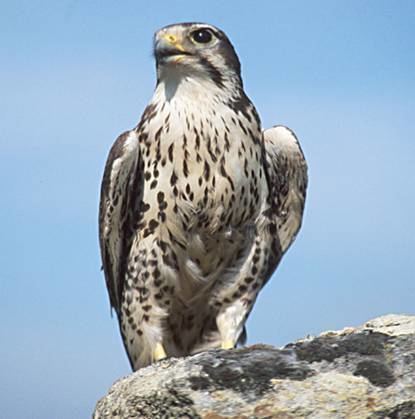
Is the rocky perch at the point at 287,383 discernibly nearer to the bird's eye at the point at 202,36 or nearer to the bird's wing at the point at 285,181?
the bird's wing at the point at 285,181

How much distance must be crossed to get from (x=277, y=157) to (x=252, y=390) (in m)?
3.23

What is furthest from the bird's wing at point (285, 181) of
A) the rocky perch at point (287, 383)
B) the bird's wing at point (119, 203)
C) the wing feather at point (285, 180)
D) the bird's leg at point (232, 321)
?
the rocky perch at point (287, 383)

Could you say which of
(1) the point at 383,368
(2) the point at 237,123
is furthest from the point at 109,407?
(2) the point at 237,123

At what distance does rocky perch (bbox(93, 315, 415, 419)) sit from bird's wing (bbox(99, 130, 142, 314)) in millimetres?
2224

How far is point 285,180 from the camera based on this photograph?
27.6 ft

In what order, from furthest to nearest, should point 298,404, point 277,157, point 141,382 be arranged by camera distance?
point 277,157 < point 141,382 < point 298,404

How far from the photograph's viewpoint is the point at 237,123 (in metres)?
7.66

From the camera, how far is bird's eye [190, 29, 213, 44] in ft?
25.0

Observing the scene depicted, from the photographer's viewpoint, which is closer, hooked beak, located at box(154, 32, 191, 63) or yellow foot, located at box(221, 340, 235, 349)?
hooked beak, located at box(154, 32, 191, 63)

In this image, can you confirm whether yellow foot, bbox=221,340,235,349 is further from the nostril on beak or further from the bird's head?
the nostril on beak

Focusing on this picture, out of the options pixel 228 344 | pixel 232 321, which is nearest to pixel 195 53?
pixel 232 321

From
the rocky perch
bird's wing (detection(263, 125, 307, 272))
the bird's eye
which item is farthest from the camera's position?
bird's wing (detection(263, 125, 307, 272))

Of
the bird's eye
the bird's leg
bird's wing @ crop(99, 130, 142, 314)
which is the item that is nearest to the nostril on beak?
the bird's eye

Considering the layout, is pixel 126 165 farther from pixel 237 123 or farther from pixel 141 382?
pixel 141 382
